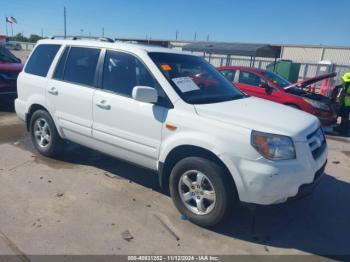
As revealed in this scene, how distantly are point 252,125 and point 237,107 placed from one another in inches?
23.3

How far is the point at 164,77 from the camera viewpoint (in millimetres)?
3574

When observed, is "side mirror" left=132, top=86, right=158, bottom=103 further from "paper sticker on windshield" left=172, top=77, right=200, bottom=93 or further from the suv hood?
the suv hood

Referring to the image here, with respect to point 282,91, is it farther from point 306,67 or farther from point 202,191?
point 306,67

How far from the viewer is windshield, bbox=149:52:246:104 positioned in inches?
141

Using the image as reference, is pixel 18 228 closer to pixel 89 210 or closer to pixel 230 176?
pixel 89 210

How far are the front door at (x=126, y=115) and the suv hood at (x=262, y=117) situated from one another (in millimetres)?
588

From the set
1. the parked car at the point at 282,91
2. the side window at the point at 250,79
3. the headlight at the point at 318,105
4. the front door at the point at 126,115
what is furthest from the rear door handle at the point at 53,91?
the headlight at the point at 318,105

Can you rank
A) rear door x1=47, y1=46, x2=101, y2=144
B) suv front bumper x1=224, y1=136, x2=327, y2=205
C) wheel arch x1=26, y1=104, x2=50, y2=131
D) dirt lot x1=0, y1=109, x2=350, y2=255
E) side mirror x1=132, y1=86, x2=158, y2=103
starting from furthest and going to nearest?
1. wheel arch x1=26, y1=104, x2=50, y2=131
2. rear door x1=47, y1=46, x2=101, y2=144
3. side mirror x1=132, y1=86, x2=158, y2=103
4. dirt lot x1=0, y1=109, x2=350, y2=255
5. suv front bumper x1=224, y1=136, x2=327, y2=205

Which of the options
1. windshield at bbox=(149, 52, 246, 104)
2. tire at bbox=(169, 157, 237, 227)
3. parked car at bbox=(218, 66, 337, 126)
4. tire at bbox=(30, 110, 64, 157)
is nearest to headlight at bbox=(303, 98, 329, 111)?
parked car at bbox=(218, 66, 337, 126)

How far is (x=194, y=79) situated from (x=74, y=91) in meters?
1.66

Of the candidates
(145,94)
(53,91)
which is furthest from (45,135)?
(145,94)

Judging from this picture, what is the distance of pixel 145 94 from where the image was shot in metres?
3.36

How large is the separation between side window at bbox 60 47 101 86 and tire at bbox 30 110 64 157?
781 mm

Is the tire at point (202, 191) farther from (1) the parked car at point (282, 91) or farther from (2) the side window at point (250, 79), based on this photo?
(2) the side window at point (250, 79)
